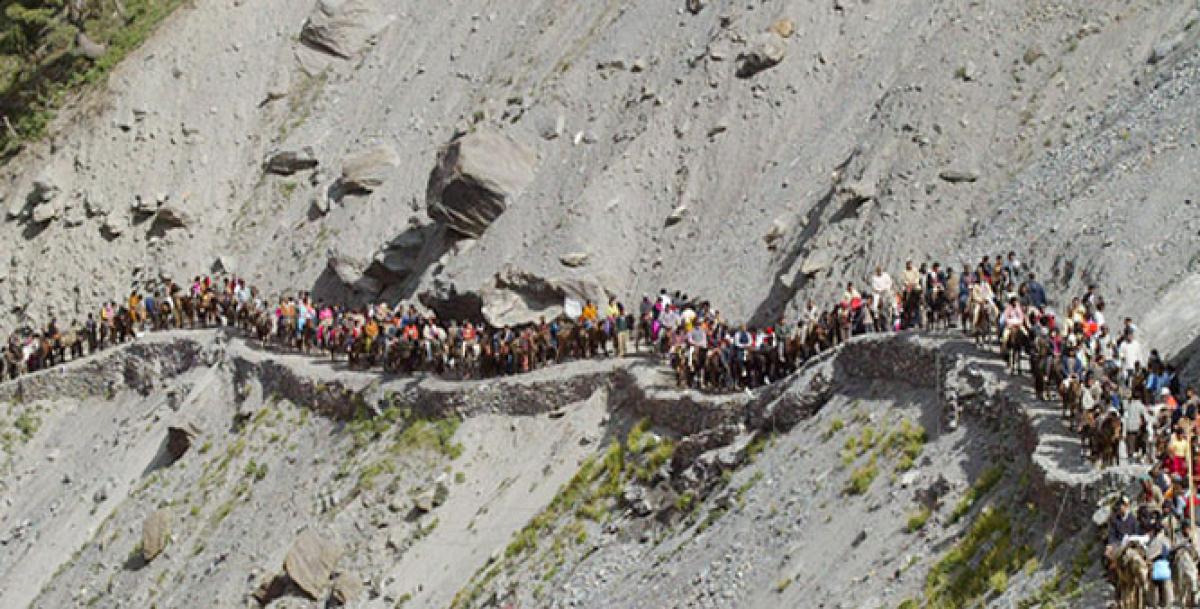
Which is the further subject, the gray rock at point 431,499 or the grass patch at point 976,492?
the gray rock at point 431,499

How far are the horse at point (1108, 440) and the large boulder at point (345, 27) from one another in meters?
44.9

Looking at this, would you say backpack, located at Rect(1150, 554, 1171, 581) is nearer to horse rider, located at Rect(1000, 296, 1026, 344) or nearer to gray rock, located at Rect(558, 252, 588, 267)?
horse rider, located at Rect(1000, 296, 1026, 344)

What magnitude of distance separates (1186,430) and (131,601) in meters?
28.5

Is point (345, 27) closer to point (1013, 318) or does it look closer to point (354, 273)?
point (354, 273)

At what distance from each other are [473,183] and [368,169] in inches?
296

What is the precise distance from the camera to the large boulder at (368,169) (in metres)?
62.0

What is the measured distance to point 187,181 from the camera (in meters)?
68.1

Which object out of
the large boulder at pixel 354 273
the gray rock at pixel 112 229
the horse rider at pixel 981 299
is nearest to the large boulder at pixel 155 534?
the large boulder at pixel 354 273

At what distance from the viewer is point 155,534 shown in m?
49.8

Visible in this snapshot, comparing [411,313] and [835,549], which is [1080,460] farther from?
[411,313]

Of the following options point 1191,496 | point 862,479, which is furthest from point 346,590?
point 1191,496

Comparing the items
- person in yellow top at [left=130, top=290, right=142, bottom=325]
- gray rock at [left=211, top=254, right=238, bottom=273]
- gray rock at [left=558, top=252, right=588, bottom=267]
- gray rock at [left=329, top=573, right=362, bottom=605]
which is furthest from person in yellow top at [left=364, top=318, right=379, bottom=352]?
gray rock at [left=211, top=254, right=238, bottom=273]

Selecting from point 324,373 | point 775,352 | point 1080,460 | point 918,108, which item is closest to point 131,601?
point 324,373

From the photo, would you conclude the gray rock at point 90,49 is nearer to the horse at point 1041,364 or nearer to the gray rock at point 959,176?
the gray rock at point 959,176
